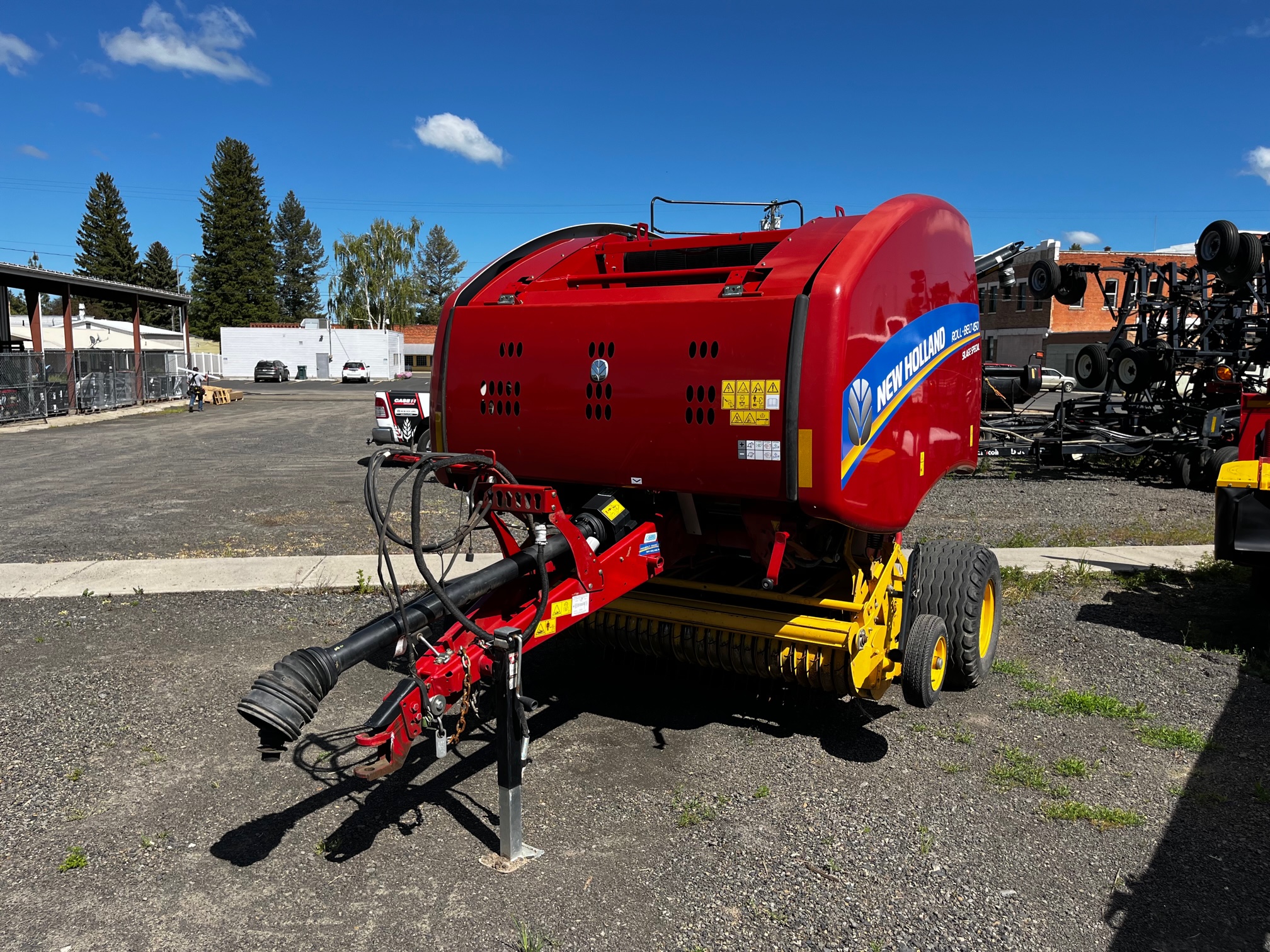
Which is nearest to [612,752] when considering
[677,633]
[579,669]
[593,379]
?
[677,633]

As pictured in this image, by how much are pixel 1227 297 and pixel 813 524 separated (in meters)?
14.2

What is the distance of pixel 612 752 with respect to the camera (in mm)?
4777

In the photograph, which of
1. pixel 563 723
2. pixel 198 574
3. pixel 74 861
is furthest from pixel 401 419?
pixel 74 861

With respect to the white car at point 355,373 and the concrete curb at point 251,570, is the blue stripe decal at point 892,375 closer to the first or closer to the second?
the concrete curb at point 251,570

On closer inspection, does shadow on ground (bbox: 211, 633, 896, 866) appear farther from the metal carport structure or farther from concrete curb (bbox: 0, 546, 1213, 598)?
the metal carport structure

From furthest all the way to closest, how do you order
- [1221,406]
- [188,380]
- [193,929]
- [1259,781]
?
[188,380]
[1221,406]
[1259,781]
[193,929]

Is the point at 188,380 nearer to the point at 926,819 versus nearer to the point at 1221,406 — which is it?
the point at 1221,406

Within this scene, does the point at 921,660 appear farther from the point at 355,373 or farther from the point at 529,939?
the point at 355,373

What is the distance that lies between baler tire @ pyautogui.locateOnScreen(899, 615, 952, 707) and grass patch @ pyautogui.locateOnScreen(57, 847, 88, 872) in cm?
383

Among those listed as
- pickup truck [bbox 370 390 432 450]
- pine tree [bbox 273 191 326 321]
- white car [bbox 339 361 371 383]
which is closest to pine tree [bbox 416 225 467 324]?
pine tree [bbox 273 191 326 321]

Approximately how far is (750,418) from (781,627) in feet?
3.97

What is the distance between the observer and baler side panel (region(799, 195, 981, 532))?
153 inches

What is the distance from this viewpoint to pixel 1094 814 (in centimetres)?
417

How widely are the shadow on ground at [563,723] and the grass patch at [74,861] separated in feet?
1.59
